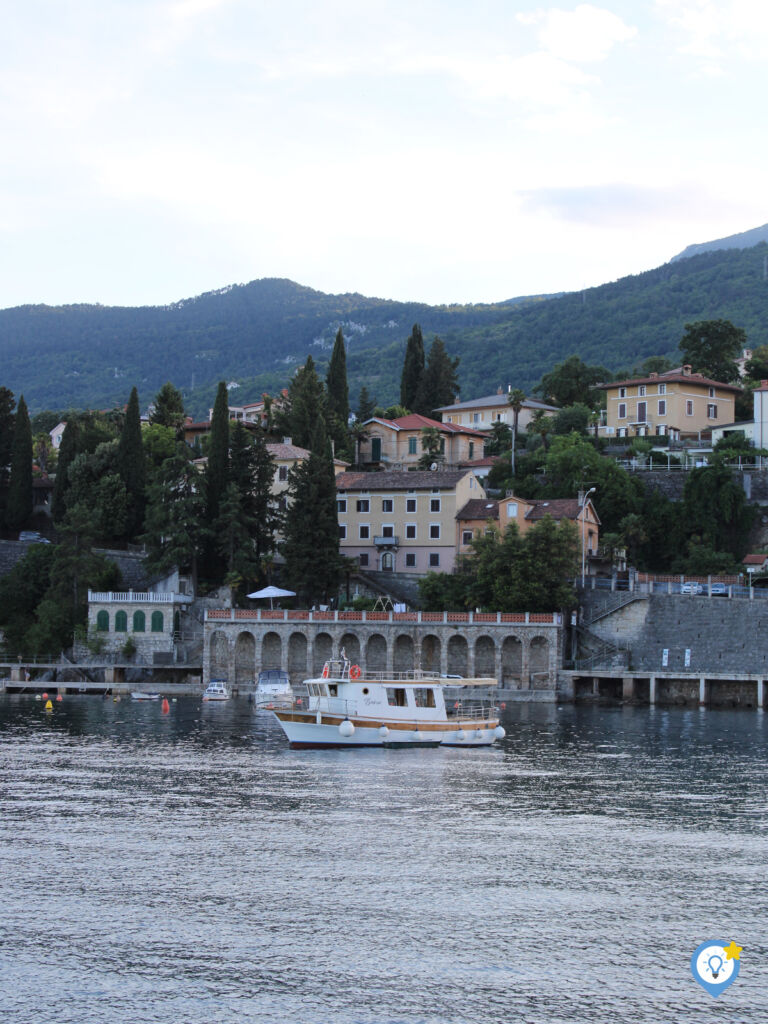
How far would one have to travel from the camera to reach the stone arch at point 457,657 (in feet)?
253

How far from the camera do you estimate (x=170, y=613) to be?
81125 millimetres

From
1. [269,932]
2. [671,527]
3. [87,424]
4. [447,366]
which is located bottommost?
[269,932]

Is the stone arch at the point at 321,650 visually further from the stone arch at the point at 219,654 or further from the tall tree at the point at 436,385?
the tall tree at the point at 436,385

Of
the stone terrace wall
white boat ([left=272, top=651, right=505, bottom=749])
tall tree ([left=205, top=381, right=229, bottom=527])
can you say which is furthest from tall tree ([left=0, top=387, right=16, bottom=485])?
white boat ([left=272, top=651, right=505, bottom=749])

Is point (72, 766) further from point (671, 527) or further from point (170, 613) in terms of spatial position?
point (671, 527)

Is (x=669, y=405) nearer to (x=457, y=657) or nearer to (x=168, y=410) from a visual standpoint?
(x=457, y=657)

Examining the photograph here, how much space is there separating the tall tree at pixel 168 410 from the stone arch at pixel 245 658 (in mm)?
39338

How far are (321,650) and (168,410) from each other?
153ft

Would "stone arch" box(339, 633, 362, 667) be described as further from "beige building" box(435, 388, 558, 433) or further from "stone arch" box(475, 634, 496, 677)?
"beige building" box(435, 388, 558, 433)

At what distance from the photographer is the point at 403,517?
89.1m

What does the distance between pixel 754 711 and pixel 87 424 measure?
70120 mm

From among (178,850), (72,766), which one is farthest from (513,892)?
(72,766)

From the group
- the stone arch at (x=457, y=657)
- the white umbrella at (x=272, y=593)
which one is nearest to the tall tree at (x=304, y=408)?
the white umbrella at (x=272, y=593)

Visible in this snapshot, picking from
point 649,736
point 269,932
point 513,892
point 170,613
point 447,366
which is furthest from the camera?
point 447,366
